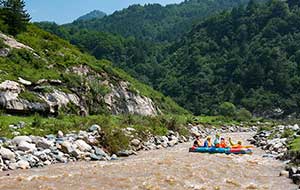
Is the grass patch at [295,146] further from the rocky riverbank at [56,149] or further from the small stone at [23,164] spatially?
the small stone at [23,164]

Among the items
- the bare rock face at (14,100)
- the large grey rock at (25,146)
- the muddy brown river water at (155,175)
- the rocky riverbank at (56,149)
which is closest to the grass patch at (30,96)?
the bare rock face at (14,100)

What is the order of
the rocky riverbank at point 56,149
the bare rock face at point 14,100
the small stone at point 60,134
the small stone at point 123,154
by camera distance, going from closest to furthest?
the rocky riverbank at point 56,149, the small stone at point 60,134, the small stone at point 123,154, the bare rock face at point 14,100

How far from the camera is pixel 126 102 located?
48.9 meters

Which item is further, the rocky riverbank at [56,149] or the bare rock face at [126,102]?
the bare rock face at [126,102]

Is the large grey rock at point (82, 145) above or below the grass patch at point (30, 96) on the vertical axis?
below

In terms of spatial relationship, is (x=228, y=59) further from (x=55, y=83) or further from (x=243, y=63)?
(x=55, y=83)

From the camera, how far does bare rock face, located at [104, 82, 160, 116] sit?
4612 cm

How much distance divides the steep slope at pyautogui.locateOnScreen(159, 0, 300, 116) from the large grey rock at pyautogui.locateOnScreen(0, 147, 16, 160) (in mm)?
76693

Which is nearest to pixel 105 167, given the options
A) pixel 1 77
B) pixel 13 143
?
pixel 13 143

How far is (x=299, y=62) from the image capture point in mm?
115375

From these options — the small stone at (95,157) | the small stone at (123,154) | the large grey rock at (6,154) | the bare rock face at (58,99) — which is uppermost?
the bare rock face at (58,99)

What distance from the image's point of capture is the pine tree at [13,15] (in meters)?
46.3

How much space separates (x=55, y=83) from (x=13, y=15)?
13493 mm

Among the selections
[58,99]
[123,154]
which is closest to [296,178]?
[123,154]
